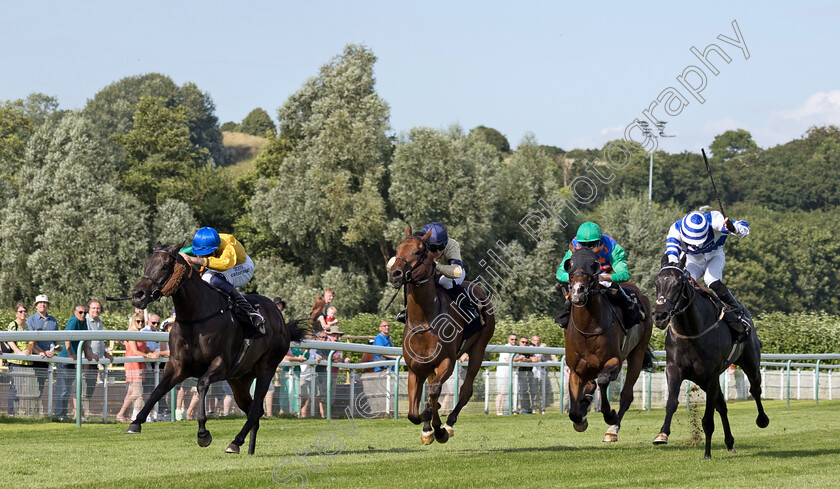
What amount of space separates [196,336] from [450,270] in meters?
2.29

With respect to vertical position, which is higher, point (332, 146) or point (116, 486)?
point (332, 146)

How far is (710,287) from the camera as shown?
32.8 ft

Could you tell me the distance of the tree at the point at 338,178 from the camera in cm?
3475

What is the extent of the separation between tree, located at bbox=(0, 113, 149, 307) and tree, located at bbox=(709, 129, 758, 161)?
261 ft

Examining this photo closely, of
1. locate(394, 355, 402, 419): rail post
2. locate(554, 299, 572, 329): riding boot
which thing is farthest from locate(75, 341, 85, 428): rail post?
locate(554, 299, 572, 329): riding boot

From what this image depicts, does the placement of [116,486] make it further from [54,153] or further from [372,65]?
[54,153]

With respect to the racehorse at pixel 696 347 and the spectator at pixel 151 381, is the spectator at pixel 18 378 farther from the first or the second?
the racehorse at pixel 696 347

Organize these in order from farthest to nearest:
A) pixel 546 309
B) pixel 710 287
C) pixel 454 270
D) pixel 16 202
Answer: pixel 16 202 → pixel 546 309 → pixel 710 287 → pixel 454 270

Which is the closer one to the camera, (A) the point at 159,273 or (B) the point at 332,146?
(A) the point at 159,273

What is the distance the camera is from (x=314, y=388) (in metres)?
13.2

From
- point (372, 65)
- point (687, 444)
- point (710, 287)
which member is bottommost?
point (687, 444)

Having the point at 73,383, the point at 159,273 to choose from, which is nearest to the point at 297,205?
the point at 73,383

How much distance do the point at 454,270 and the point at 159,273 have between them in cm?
260

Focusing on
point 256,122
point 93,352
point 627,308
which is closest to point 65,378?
point 93,352
